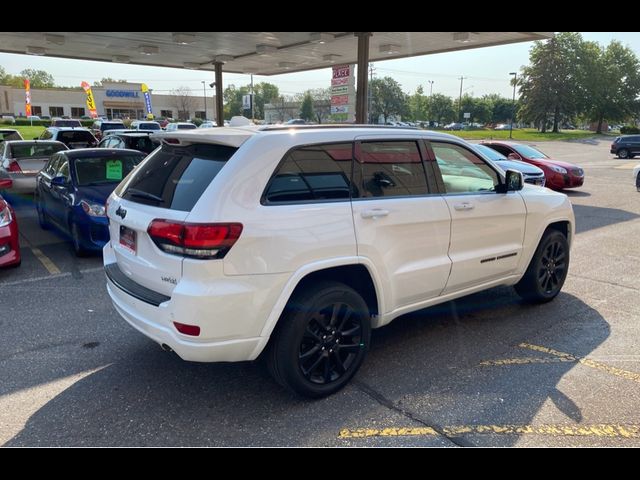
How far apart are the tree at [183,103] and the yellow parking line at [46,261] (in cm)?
8337

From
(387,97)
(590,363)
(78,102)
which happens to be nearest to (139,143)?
(590,363)

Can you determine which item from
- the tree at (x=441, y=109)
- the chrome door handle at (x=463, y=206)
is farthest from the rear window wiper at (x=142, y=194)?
the tree at (x=441, y=109)

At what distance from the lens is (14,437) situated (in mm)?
3004

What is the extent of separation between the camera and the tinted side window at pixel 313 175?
3238mm

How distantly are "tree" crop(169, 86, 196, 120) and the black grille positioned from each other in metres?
87.6

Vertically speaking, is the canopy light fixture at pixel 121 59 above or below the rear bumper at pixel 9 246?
above

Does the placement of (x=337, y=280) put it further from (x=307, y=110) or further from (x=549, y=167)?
(x=307, y=110)

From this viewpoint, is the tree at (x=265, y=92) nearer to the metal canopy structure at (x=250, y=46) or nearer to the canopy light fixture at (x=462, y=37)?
the metal canopy structure at (x=250, y=46)

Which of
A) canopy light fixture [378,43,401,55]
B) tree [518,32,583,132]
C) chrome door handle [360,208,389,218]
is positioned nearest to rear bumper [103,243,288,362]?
chrome door handle [360,208,389,218]

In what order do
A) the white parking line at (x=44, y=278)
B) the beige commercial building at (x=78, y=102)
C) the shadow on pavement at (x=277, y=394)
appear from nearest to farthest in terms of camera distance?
the shadow on pavement at (x=277, y=394) → the white parking line at (x=44, y=278) → the beige commercial building at (x=78, y=102)

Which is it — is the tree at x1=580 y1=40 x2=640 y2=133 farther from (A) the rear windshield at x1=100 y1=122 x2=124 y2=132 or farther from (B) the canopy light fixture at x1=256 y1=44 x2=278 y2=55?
(B) the canopy light fixture at x1=256 y1=44 x2=278 y2=55

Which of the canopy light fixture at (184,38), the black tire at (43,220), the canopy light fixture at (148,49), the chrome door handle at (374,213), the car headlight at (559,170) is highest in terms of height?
the canopy light fixture at (148,49)

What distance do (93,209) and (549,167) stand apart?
516 inches

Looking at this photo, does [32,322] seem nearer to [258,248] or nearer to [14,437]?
[14,437]
